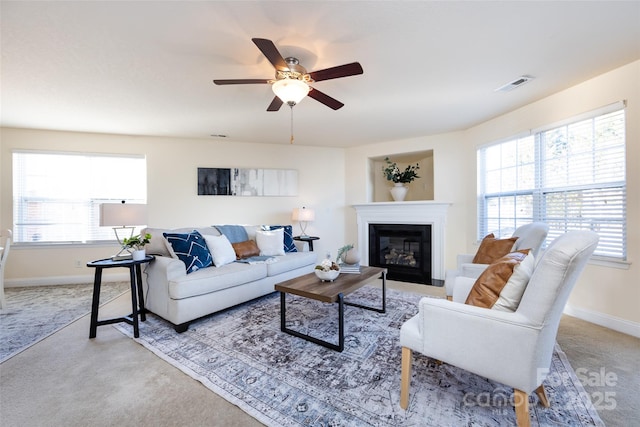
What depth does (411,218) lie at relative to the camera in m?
4.46

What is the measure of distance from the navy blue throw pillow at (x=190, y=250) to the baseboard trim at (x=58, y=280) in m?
2.39

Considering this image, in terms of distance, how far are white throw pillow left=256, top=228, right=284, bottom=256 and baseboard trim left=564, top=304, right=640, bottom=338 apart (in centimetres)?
343

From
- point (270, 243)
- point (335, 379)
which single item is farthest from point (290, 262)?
point (335, 379)

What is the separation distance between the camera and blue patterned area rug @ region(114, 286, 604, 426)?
142 centimetres

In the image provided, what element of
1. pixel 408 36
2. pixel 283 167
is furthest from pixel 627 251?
pixel 283 167

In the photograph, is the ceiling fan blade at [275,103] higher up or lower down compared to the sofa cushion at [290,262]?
higher up

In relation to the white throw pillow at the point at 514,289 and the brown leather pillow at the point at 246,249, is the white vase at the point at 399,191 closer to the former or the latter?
the brown leather pillow at the point at 246,249

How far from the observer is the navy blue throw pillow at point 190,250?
8.95 ft

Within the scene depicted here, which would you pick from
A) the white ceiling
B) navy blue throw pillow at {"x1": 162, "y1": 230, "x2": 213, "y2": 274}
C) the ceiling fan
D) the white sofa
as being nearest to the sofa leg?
the white sofa

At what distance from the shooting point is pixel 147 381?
1.74 m

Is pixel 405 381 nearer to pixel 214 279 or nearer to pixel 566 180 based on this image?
pixel 214 279

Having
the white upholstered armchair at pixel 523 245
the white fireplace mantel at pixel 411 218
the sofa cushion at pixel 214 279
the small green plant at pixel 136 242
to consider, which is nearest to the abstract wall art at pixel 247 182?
the white fireplace mantel at pixel 411 218

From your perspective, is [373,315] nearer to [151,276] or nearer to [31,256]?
[151,276]

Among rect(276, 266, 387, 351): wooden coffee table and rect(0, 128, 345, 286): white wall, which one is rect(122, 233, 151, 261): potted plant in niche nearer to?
rect(276, 266, 387, 351): wooden coffee table
